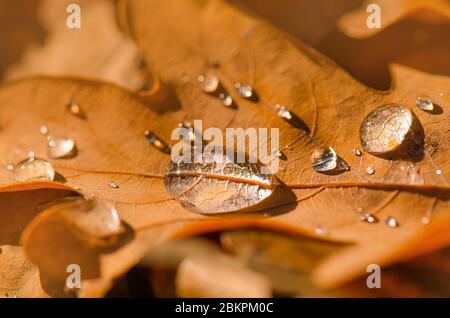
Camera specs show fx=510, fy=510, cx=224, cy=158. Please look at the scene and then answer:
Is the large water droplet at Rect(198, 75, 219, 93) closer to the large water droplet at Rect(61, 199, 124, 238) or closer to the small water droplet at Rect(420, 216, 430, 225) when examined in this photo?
the large water droplet at Rect(61, 199, 124, 238)

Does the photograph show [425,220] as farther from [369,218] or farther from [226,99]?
[226,99]

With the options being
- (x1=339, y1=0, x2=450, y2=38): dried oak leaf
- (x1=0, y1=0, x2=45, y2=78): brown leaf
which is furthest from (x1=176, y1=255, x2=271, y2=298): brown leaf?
(x1=0, y1=0, x2=45, y2=78): brown leaf

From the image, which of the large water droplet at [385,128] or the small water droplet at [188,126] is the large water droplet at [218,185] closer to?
the small water droplet at [188,126]

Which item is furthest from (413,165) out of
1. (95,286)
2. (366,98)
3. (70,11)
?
(70,11)

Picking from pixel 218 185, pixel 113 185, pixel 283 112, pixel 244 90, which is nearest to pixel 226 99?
pixel 244 90
